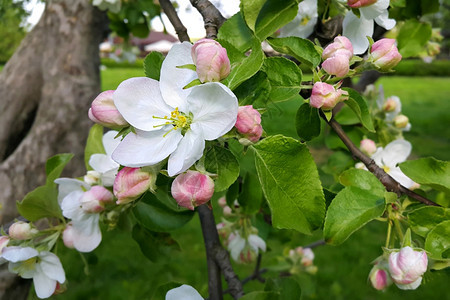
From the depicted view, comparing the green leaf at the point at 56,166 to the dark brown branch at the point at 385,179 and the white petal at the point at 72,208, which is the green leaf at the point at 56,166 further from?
the dark brown branch at the point at 385,179

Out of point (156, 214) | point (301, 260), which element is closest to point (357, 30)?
point (156, 214)

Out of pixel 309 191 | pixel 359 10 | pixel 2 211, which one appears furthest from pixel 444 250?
pixel 2 211

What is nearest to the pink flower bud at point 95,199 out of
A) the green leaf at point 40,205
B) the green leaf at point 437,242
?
the green leaf at point 40,205

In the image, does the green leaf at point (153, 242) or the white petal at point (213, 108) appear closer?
the white petal at point (213, 108)

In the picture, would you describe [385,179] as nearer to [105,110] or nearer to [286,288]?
[286,288]

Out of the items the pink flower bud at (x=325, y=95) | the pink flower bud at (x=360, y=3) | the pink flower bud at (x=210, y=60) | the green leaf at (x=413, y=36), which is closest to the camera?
the pink flower bud at (x=210, y=60)

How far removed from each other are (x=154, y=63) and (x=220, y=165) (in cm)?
20

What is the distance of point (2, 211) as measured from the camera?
211cm

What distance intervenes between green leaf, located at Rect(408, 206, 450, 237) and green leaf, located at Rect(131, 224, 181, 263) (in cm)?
68

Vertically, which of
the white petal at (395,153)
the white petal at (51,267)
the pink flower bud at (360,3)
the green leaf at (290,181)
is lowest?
the white petal at (395,153)

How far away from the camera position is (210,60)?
608mm

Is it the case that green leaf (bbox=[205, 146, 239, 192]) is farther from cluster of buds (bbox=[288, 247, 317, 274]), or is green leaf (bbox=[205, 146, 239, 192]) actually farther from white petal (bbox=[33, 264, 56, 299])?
cluster of buds (bbox=[288, 247, 317, 274])

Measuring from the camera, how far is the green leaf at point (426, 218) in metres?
0.79

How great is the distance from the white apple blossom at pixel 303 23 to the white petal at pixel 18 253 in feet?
2.44
